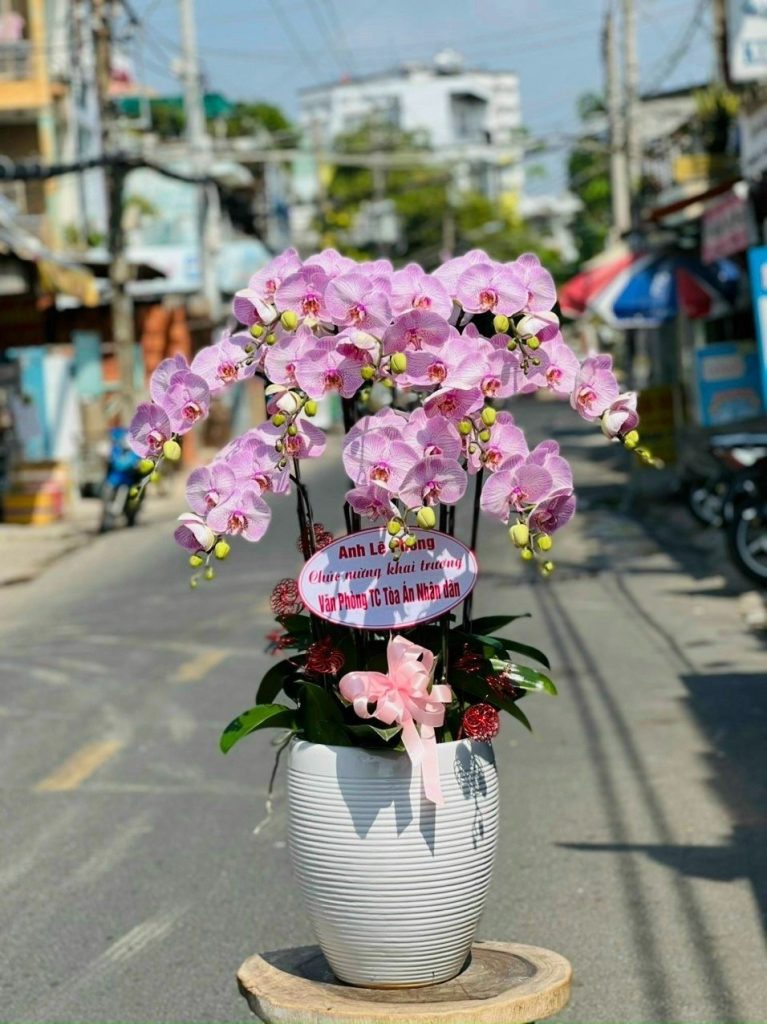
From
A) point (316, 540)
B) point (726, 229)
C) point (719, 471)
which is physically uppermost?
point (726, 229)

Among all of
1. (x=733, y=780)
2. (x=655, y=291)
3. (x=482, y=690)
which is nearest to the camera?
(x=482, y=690)

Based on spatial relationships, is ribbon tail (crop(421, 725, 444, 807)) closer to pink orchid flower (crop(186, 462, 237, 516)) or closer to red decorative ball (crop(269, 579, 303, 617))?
red decorative ball (crop(269, 579, 303, 617))

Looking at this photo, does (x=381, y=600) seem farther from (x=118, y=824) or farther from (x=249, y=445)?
(x=118, y=824)

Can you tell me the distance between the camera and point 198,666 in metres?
11.3

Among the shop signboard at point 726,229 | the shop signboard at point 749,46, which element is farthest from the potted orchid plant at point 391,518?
the shop signboard at point 726,229

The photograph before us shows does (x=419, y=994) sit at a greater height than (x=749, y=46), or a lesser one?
lesser

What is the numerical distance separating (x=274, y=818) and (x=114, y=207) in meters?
21.0

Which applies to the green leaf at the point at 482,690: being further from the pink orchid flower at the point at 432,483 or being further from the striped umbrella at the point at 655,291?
the striped umbrella at the point at 655,291

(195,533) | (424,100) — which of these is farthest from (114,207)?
(424,100)

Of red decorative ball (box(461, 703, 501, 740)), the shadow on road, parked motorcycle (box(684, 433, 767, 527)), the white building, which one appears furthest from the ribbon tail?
the white building

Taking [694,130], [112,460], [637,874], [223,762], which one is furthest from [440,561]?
[694,130]

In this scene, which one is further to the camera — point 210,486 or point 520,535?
point 210,486

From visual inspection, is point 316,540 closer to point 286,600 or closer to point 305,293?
point 286,600

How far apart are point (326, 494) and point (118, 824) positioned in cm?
1859
